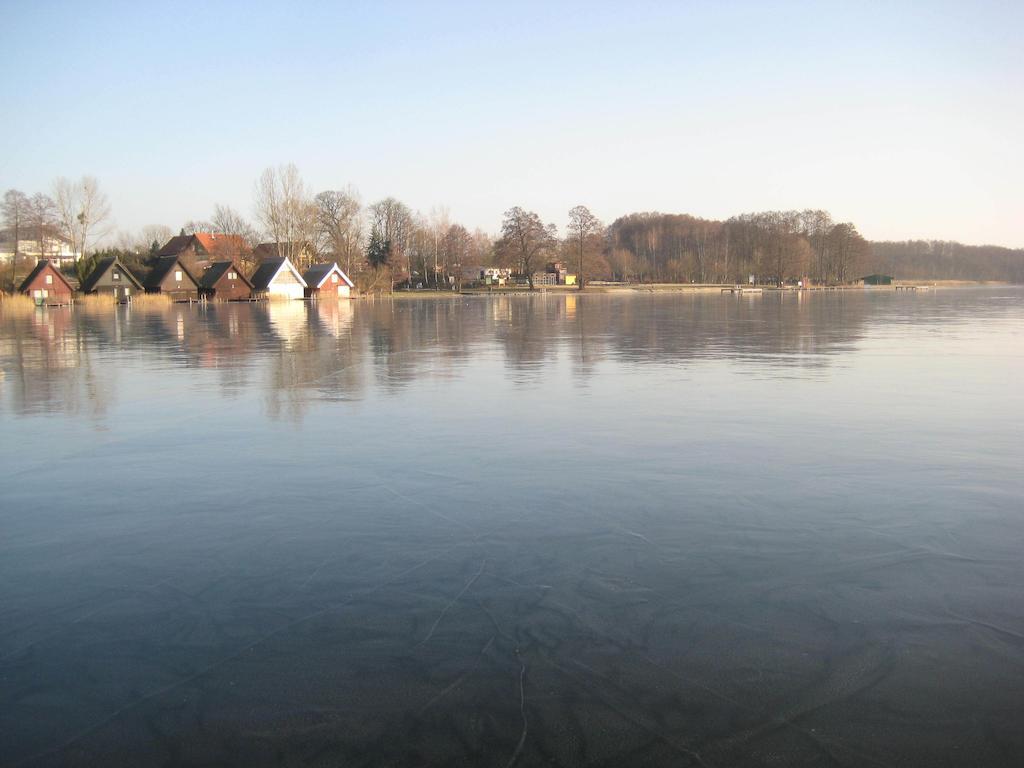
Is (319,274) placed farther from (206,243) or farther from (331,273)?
(206,243)

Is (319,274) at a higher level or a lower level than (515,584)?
higher

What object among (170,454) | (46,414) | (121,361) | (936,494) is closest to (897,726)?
(936,494)

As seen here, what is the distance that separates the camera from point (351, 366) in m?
16.9

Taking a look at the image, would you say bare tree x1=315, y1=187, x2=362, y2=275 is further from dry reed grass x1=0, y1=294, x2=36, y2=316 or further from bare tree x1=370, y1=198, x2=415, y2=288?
dry reed grass x1=0, y1=294, x2=36, y2=316

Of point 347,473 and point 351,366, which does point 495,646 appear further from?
point 351,366

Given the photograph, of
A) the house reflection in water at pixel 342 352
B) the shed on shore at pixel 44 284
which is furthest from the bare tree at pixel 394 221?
the house reflection in water at pixel 342 352

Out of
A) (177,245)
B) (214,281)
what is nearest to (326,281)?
(214,281)

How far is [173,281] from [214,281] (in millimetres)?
3571

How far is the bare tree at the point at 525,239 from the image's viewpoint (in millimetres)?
102438

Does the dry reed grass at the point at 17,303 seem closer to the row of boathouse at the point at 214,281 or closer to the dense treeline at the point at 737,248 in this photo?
the row of boathouse at the point at 214,281

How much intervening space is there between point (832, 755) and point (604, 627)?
1395 mm

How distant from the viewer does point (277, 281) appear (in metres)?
75.6

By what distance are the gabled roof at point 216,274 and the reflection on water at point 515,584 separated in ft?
218

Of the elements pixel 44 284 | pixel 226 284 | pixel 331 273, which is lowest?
pixel 44 284
